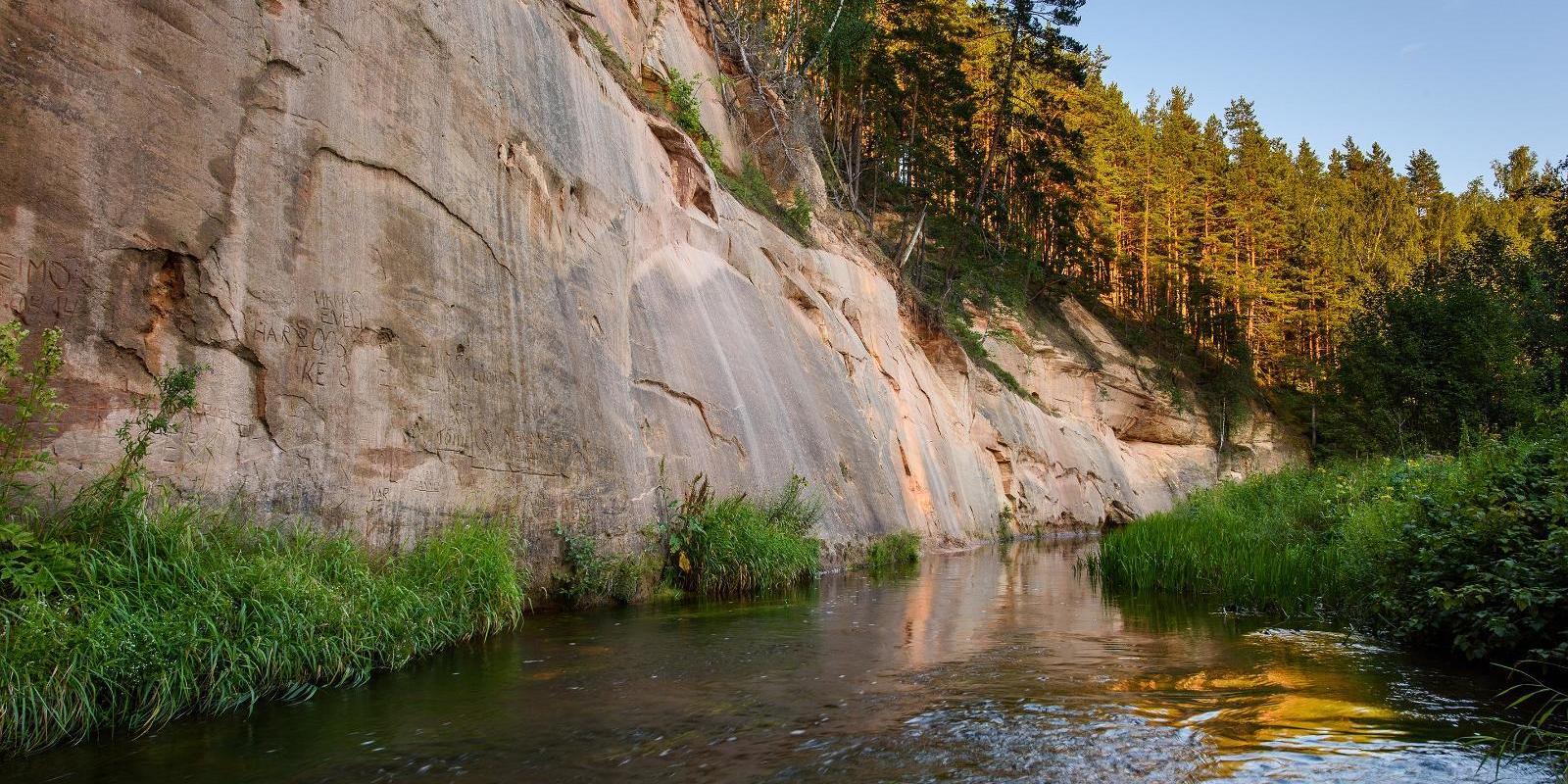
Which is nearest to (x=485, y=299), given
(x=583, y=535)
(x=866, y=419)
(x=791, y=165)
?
(x=583, y=535)

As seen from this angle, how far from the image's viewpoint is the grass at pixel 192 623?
15.2 feet

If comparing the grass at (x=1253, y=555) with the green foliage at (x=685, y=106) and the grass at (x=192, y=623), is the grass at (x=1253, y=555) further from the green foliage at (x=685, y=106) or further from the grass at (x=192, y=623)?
the green foliage at (x=685, y=106)

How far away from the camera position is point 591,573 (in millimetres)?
10062

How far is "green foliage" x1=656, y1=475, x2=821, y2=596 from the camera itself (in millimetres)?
11695

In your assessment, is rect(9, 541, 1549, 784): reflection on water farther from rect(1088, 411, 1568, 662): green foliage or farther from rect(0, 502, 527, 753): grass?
rect(1088, 411, 1568, 662): green foliage

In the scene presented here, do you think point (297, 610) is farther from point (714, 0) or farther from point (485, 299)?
point (714, 0)

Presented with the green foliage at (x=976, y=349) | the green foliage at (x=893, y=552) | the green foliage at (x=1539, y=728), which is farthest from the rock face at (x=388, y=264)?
the green foliage at (x=976, y=349)

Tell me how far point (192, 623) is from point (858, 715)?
13.3ft

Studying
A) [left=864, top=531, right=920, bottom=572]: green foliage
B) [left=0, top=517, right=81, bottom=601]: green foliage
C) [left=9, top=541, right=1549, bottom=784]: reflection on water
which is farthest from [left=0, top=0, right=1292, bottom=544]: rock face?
[left=9, top=541, right=1549, bottom=784]: reflection on water

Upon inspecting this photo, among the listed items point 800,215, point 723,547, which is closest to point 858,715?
point 723,547

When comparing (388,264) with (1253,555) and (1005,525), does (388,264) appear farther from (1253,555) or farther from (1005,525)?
(1005,525)

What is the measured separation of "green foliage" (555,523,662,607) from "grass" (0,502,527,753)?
2.29m

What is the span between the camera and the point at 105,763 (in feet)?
14.5

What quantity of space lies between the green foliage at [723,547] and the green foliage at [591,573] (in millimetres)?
889
